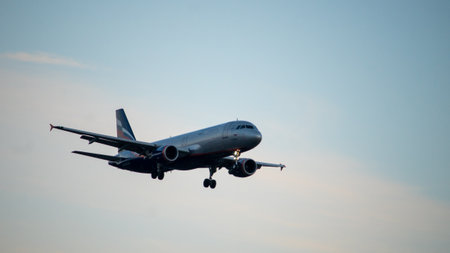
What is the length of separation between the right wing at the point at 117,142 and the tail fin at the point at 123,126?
13815mm

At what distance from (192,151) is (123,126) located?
67.6 ft

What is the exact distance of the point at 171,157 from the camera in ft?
198

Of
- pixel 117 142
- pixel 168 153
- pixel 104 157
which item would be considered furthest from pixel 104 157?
pixel 168 153

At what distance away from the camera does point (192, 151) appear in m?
61.2

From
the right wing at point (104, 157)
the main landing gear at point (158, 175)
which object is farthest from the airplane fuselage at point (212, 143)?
the right wing at point (104, 157)

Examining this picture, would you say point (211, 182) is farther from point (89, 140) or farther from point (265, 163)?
point (89, 140)

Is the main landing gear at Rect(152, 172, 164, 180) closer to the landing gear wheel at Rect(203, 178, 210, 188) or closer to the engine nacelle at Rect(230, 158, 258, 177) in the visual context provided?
the landing gear wheel at Rect(203, 178, 210, 188)

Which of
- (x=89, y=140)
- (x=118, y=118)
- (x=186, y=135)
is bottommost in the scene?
(x=89, y=140)

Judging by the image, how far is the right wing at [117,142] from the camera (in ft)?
191

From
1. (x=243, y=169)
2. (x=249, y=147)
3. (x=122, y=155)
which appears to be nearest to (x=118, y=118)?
(x=122, y=155)

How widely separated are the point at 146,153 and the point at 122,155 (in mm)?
8048

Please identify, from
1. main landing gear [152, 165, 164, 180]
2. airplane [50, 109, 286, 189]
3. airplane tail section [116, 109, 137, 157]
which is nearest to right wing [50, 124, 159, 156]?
airplane [50, 109, 286, 189]

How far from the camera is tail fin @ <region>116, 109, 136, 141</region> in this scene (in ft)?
255

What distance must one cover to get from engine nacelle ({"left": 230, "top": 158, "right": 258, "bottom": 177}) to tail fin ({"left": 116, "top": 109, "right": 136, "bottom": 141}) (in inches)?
705
